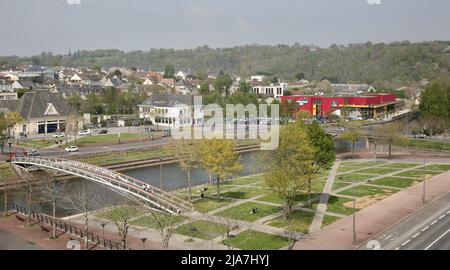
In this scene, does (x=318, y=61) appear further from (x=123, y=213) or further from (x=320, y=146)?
(x=123, y=213)

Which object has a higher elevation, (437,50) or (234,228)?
(437,50)

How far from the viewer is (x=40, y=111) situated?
1937 inches

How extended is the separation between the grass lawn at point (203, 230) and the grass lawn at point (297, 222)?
2189mm

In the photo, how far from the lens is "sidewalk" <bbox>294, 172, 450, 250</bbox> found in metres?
17.1

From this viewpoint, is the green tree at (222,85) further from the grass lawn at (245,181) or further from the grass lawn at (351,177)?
the grass lawn at (351,177)

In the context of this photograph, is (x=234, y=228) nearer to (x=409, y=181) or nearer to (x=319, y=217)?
(x=319, y=217)

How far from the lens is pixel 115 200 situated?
25.6 m

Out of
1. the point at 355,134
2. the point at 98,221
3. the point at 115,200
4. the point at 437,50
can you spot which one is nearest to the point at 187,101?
the point at 355,134

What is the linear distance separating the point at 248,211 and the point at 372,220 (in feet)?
17.4

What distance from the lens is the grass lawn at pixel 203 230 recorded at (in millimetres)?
18531

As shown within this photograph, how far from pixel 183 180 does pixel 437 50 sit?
10470 cm

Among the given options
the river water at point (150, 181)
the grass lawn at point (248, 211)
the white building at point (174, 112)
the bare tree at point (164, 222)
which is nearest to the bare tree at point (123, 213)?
the bare tree at point (164, 222)

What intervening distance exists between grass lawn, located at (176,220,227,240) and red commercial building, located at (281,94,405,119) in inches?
1947
